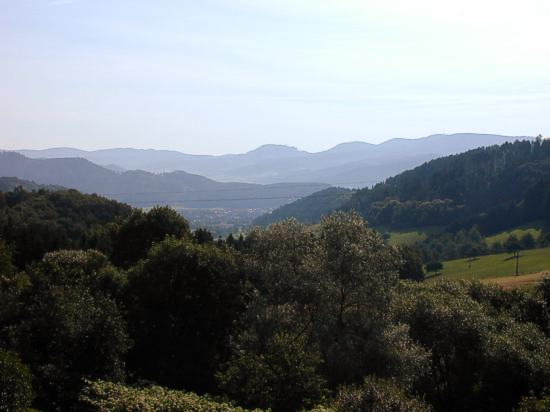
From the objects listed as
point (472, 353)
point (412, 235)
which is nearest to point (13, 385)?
point (472, 353)

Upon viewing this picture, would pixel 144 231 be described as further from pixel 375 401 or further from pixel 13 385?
pixel 375 401

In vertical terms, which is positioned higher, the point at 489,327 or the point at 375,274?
the point at 375,274

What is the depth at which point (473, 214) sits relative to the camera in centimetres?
19588

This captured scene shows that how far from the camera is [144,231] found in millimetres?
48875

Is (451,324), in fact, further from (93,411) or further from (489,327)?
(93,411)

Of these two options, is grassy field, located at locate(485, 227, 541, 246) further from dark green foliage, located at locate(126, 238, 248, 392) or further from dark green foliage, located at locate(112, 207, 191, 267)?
dark green foliage, located at locate(126, 238, 248, 392)

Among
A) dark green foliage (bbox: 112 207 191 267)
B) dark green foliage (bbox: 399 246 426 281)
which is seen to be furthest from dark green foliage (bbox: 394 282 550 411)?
dark green foliage (bbox: 399 246 426 281)

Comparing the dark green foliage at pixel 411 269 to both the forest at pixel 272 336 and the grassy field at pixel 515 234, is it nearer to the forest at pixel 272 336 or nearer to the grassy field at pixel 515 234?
the grassy field at pixel 515 234

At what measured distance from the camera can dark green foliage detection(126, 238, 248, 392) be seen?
31.1 metres

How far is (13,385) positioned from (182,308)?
13.8 m

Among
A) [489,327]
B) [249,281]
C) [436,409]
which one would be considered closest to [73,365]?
[249,281]

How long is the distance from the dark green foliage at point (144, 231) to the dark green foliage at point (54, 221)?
48.1ft

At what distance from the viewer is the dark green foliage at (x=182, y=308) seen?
3109 cm

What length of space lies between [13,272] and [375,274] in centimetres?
3036
